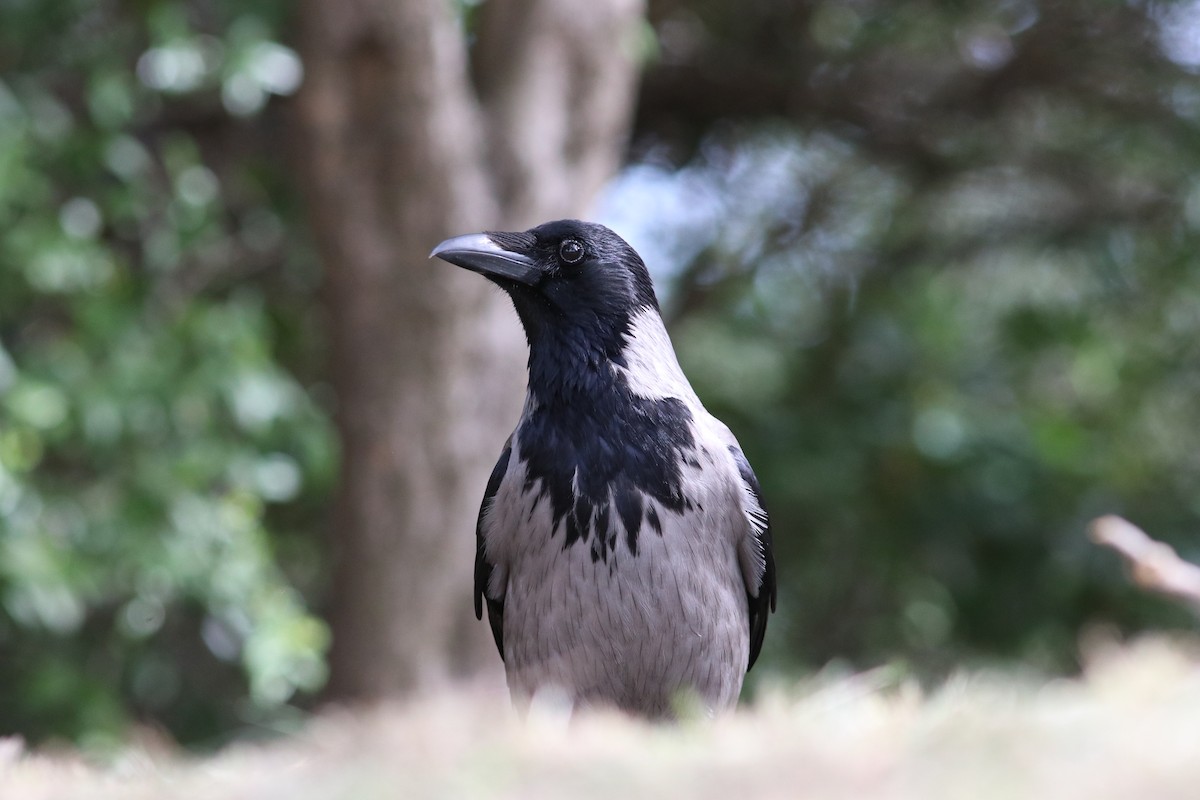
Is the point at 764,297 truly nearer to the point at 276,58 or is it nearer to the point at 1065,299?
the point at 1065,299

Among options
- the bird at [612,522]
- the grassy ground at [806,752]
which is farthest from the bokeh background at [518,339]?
the grassy ground at [806,752]

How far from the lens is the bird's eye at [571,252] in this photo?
3682mm

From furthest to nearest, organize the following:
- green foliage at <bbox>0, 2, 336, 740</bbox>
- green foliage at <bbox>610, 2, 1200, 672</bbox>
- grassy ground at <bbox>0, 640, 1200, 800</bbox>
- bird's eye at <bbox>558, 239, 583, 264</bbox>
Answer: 1. green foliage at <bbox>610, 2, 1200, 672</bbox>
2. green foliage at <bbox>0, 2, 336, 740</bbox>
3. bird's eye at <bbox>558, 239, 583, 264</bbox>
4. grassy ground at <bbox>0, 640, 1200, 800</bbox>

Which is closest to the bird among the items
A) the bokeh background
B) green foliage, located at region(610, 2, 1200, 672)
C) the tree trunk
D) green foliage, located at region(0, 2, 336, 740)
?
the bokeh background

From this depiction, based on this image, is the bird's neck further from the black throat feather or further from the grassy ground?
the grassy ground

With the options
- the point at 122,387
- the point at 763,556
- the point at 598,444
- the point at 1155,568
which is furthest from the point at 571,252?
the point at 122,387

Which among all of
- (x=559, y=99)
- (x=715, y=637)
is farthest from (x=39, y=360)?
(x=715, y=637)

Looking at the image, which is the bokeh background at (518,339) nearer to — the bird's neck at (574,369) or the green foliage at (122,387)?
the green foliage at (122,387)

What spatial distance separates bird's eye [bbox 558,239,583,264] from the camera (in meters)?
3.68

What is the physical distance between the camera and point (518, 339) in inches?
226

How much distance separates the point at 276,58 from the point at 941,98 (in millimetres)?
4721

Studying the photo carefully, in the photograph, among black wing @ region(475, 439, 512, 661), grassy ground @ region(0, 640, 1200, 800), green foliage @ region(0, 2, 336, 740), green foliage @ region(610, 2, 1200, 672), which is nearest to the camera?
grassy ground @ region(0, 640, 1200, 800)

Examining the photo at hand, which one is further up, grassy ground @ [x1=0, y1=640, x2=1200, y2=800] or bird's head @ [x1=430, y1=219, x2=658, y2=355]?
bird's head @ [x1=430, y1=219, x2=658, y2=355]

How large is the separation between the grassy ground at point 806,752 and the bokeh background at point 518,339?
288 cm
